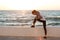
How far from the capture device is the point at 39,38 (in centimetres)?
240

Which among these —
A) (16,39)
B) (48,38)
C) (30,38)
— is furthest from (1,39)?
(48,38)

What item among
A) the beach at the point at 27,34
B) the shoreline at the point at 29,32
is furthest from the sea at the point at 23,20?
the beach at the point at 27,34

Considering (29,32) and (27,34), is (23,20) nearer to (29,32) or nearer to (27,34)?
(29,32)

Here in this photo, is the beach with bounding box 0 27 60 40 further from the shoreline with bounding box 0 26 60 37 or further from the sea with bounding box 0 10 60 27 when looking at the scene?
the sea with bounding box 0 10 60 27

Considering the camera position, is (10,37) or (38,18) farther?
(10,37)

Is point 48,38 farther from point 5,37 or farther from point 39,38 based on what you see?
point 5,37

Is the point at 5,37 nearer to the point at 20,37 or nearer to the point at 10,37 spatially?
the point at 10,37

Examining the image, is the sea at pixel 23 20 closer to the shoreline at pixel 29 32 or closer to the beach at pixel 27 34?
the shoreline at pixel 29 32

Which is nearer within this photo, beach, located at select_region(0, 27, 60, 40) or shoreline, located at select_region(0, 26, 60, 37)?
beach, located at select_region(0, 27, 60, 40)

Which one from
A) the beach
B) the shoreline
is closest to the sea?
the shoreline

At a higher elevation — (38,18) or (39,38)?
(38,18)

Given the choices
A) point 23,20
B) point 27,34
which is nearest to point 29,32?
point 27,34

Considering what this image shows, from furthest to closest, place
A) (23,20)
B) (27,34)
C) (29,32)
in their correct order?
(23,20) < (29,32) < (27,34)

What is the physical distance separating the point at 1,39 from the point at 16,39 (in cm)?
25
